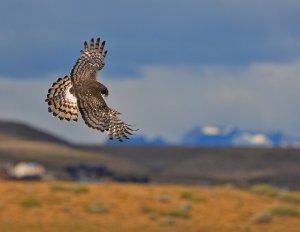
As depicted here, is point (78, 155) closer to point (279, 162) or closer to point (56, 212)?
point (279, 162)

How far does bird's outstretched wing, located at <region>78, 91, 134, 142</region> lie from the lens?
36.8 feet

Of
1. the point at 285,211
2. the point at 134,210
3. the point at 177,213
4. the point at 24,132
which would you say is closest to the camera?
the point at 177,213

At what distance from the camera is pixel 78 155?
522 feet

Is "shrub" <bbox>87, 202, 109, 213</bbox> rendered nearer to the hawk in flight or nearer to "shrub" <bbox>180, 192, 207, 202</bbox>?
"shrub" <bbox>180, 192, 207, 202</bbox>

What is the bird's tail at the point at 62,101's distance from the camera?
12.3m

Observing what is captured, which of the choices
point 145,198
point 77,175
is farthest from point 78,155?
point 145,198

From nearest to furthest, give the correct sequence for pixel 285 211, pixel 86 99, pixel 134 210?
pixel 86 99, pixel 134 210, pixel 285 211

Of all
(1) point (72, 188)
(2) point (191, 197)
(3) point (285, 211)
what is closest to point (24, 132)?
(1) point (72, 188)

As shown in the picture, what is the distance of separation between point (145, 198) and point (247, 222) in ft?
23.7

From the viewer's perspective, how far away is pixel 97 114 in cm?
1145

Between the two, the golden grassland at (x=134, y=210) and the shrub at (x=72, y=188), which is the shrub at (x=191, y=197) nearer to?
the golden grassland at (x=134, y=210)

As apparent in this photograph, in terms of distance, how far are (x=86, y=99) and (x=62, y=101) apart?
1.61 meters

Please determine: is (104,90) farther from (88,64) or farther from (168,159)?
(168,159)

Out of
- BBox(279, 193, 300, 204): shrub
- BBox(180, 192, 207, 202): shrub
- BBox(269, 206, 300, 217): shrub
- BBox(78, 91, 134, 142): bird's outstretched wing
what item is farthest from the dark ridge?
BBox(78, 91, 134, 142): bird's outstretched wing
